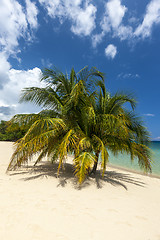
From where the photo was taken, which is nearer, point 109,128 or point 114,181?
point 109,128

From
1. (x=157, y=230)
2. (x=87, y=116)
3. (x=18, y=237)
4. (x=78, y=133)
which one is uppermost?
(x=87, y=116)

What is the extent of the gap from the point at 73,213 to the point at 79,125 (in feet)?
10.3

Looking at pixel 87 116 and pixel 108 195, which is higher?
pixel 87 116

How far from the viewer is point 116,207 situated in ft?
9.54

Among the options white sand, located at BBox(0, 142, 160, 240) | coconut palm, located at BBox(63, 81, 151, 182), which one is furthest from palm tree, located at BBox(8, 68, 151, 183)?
white sand, located at BBox(0, 142, 160, 240)

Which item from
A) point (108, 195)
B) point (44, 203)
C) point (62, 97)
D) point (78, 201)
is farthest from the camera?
point (62, 97)

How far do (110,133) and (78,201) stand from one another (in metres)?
2.75

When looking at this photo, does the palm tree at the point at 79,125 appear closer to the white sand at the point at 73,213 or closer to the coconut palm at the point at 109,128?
the coconut palm at the point at 109,128

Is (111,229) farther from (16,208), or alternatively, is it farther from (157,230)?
(16,208)

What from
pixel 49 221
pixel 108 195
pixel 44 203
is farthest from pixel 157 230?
pixel 44 203

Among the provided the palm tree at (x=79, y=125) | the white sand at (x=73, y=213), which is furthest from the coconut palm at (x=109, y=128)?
the white sand at (x=73, y=213)

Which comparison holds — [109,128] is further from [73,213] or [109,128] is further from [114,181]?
[73,213]

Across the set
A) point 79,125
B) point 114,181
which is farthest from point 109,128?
point 114,181

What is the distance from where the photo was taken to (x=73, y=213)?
98.1 inches
